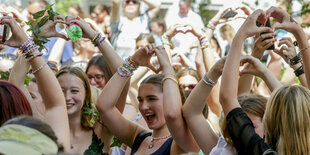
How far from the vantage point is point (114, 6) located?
8.21m

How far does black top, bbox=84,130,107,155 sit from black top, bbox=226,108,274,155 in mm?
1474

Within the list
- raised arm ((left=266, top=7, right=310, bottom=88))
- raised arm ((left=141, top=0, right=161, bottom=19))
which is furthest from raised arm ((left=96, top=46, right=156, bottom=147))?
raised arm ((left=141, top=0, right=161, bottom=19))

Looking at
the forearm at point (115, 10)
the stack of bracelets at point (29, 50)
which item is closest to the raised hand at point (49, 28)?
the stack of bracelets at point (29, 50)

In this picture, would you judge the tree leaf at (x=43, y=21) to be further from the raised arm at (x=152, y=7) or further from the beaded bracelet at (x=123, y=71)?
the raised arm at (x=152, y=7)

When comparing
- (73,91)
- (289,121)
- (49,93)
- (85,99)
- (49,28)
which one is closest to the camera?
(289,121)

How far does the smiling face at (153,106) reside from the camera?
15.0 feet

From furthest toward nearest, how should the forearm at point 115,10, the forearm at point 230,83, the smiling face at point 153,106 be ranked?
1. the forearm at point 115,10
2. the smiling face at point 153,106
3. the forearm at point 230,83

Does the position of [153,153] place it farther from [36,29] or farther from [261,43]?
[36,29]

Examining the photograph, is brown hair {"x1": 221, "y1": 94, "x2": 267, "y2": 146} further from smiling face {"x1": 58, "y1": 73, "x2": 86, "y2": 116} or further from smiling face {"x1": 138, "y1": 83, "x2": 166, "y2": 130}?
smiling face {"x1": 58, "y1": 73, "x2": 86, "y2": 116}

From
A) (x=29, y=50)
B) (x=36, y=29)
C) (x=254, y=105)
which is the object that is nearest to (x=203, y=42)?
(x=254, y=105)

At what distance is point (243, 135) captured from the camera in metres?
3.44

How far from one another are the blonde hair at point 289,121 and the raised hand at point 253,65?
2.27 feet

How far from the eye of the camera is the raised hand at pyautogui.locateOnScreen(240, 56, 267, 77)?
403cm

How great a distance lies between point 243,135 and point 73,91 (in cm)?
184
